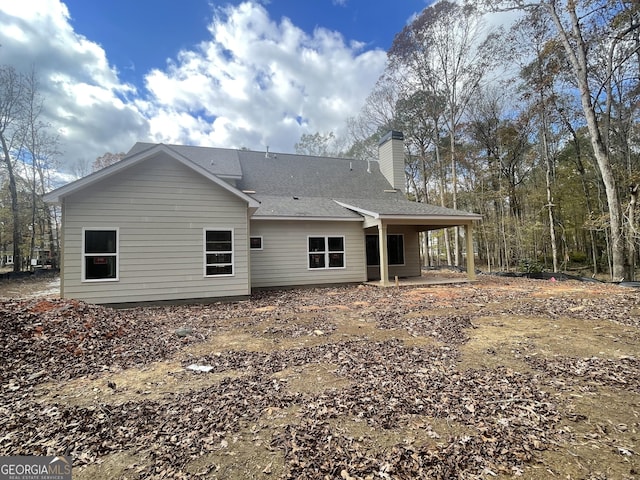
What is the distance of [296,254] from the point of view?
11.6 meters

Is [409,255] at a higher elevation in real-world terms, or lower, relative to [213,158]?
lower

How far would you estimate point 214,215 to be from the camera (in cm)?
886

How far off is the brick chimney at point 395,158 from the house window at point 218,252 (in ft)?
34.2

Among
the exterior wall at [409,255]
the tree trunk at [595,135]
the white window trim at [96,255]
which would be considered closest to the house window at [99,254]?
the white window trim at [96,255]

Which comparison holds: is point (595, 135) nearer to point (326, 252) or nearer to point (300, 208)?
point (326, 252)

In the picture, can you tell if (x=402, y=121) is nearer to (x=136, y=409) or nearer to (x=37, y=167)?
(x=136, y=409)

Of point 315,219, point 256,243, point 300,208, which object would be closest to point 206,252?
point 256,243

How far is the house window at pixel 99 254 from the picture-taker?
776 cm

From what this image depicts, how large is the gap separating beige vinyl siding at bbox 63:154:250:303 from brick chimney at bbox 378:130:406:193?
9906 mm

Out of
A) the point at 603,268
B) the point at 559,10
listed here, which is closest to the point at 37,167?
the point at 559,10

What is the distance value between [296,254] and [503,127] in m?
17.1

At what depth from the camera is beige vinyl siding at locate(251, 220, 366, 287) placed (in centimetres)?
1125

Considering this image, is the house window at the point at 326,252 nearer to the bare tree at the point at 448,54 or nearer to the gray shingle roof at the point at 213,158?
the gray shingle roof at the point at 213,158

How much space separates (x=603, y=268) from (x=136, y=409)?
26272mm
